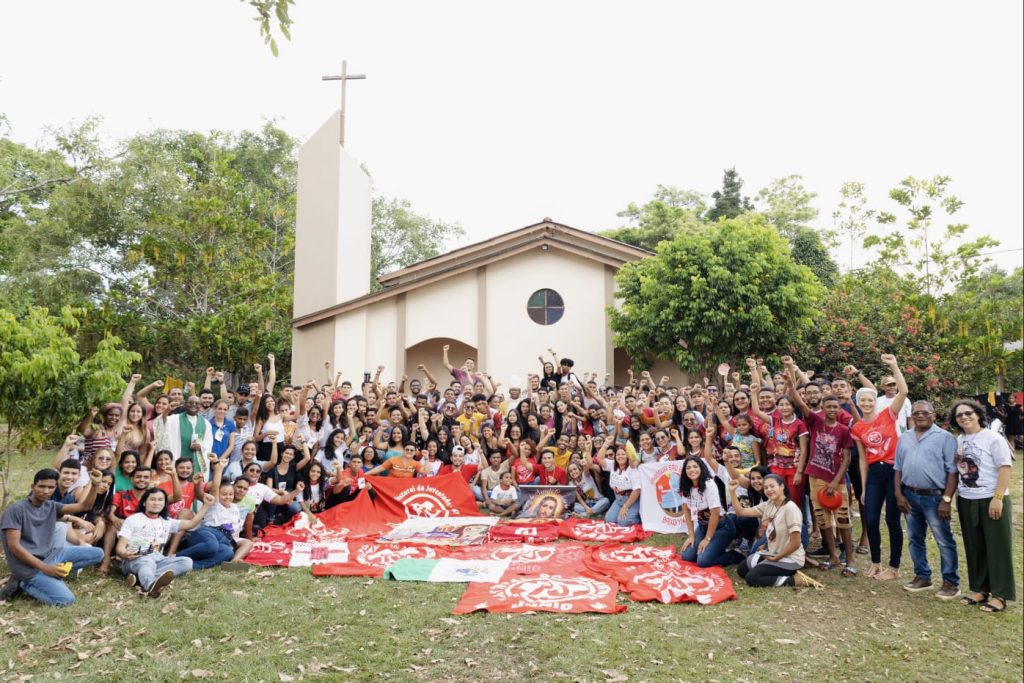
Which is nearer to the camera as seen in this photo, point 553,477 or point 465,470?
point 553,477

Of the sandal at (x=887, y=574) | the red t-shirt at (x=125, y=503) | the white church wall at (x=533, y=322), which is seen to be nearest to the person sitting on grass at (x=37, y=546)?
the red t-shirt at (x=125, y=503)

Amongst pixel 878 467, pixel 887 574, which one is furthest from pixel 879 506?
pixel 887 574

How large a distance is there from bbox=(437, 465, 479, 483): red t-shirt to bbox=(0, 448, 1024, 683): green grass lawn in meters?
4.24

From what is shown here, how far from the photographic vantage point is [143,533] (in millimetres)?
7281

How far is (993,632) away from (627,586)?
319 cm

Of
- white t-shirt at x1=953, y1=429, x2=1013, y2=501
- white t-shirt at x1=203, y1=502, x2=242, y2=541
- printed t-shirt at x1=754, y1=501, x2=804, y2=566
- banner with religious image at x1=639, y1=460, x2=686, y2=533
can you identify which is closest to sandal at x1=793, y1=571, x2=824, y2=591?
printed t-shirt at x1=754, y1=501, x2=804, y2=566

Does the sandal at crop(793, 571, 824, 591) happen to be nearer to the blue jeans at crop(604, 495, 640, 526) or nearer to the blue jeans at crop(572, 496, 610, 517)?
the blue jeans at crop(604, 495, 640, 526)

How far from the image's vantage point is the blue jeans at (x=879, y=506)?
24.9 ft

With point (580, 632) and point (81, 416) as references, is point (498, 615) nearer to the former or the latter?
point (580, 632)

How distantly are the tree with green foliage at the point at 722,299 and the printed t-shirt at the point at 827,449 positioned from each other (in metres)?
9.18

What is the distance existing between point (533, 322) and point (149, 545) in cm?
1419

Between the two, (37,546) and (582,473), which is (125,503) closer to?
(37,546)

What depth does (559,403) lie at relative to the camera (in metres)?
11.8

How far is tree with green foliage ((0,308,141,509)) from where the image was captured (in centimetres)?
820
